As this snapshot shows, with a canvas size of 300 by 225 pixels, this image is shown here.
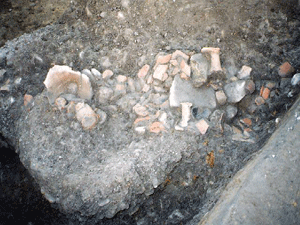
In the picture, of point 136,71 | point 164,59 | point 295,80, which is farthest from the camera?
point 136,71

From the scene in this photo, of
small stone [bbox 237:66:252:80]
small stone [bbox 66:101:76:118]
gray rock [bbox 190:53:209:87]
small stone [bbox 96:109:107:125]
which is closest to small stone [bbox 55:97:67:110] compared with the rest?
small stone [bbox 66:101:76:118]

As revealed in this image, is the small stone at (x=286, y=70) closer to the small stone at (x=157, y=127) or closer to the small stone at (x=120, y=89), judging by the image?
the small stone at (x=157, y=127)

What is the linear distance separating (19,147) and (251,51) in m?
1.86

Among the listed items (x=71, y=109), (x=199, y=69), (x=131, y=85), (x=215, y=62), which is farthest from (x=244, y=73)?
(x=71, y=109)

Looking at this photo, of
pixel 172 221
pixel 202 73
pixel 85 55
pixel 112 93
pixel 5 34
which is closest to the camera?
pixel 172 221

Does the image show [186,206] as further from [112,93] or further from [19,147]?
[19,147]

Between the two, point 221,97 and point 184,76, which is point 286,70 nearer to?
point 221,97

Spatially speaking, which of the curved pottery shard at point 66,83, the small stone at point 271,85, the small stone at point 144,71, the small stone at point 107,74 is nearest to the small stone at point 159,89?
the small stone at point 144,71

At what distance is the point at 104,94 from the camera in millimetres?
2234

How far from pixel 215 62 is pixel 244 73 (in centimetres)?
22

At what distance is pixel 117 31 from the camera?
Answer: 7.91 feet

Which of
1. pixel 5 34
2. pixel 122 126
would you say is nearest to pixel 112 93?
pixel 122 126

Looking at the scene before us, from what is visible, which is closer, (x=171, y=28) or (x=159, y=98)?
(x=159, y=98)

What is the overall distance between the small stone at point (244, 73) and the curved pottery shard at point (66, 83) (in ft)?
3.63
